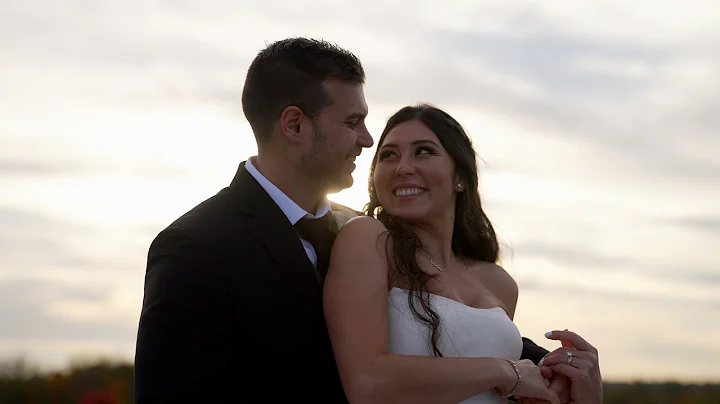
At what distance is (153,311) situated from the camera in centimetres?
491

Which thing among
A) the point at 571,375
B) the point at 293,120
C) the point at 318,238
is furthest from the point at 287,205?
the point at 571,375

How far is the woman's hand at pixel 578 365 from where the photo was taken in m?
5.79

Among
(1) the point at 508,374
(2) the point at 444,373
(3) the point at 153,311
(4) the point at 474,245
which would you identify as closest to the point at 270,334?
(3) the point at 153,311

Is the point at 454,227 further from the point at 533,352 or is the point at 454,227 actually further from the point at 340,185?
the point at 340,185

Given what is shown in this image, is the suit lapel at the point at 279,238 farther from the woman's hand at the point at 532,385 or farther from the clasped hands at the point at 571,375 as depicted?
the clasped hands at the point at 571,375

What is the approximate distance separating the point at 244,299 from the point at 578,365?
7.86 feet

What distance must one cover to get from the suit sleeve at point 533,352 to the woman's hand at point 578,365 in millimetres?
254

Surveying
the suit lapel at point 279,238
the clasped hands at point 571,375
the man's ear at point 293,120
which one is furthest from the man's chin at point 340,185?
the clasped hands at point 571,375

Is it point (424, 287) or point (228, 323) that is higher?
point (424, 287)

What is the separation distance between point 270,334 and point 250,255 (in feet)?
1.53

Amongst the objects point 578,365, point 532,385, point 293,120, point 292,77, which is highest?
point 292,77

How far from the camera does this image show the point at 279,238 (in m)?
5.11

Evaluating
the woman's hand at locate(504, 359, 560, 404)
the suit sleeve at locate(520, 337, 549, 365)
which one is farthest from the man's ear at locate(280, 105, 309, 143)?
the suit sleeve at locate(520, 337, 549, 365)

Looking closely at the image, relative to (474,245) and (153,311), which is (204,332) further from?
(474,245)
